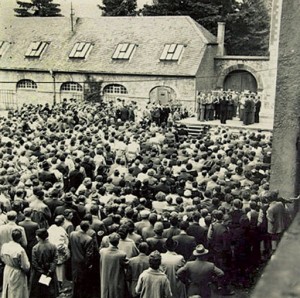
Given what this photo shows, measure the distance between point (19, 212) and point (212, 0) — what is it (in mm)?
37031

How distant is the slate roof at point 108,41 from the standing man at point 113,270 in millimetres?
24032

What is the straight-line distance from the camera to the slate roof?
3212 cm

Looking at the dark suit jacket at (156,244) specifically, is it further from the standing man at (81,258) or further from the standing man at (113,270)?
the standing man at (81,258)

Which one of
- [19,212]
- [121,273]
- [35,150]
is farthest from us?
[35,150]

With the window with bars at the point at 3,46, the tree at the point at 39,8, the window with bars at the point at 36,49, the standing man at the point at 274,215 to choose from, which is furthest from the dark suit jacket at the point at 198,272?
the tree at the point at 39,8

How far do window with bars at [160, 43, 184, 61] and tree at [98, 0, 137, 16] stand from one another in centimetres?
1314

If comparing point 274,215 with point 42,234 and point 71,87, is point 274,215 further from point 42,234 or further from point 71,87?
point 71,87

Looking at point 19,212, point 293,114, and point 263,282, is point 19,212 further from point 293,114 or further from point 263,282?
point 263,282

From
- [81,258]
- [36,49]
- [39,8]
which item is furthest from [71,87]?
[81,258]

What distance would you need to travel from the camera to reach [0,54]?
37250mm

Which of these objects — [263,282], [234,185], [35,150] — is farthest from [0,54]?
[263,282]

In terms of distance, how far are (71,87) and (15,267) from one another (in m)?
28.2

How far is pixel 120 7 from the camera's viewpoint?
43.9 m

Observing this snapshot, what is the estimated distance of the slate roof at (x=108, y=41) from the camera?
3212 centimetres
